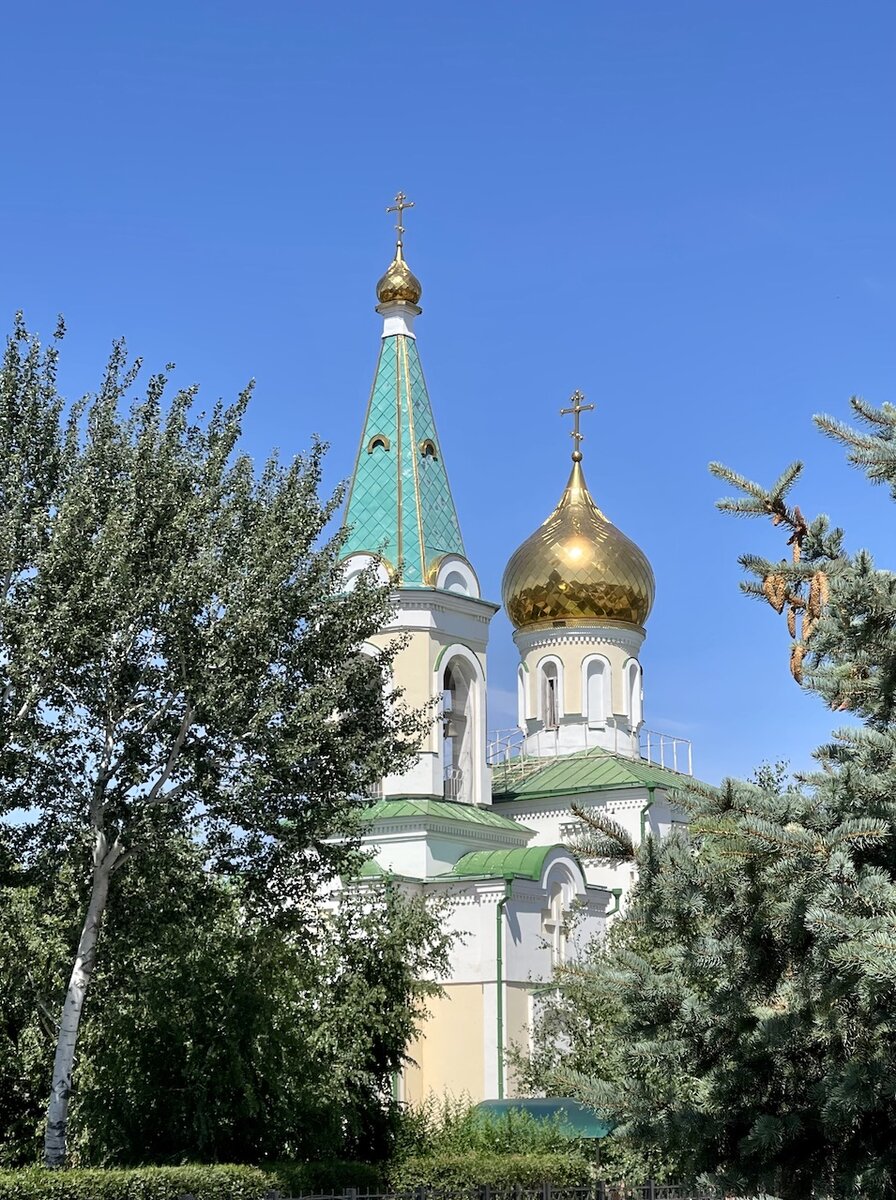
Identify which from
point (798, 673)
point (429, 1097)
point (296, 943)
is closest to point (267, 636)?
point (296, 943)

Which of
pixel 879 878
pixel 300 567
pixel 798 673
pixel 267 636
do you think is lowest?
pixel 879 878

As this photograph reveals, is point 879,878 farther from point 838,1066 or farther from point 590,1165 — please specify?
point 590,1165

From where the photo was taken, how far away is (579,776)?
2903cm

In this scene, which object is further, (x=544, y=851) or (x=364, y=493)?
(x=364, y=493)

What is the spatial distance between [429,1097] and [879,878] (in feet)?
60.7

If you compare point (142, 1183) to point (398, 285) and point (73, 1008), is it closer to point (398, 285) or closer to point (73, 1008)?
point (73, 1008)

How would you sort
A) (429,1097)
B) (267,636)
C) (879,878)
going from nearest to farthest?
(879,878) < (267,636) < (429,1097)

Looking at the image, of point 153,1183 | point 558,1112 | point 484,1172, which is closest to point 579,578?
point 558,1112

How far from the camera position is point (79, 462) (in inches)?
566

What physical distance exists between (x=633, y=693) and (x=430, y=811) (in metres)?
7.69

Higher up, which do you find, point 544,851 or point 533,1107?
point 544,851

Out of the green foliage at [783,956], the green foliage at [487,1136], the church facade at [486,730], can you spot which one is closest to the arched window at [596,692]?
the church facade at [486,730]

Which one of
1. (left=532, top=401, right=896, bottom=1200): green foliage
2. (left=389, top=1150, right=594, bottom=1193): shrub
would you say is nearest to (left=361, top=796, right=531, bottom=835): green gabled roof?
(left=389, top=1150, right=594, bottom=1193): shrub

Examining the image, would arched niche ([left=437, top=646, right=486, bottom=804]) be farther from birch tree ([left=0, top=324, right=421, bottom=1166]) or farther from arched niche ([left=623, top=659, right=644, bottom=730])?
birch tree ([left=0, top=324, right=421, bottom=1166])
